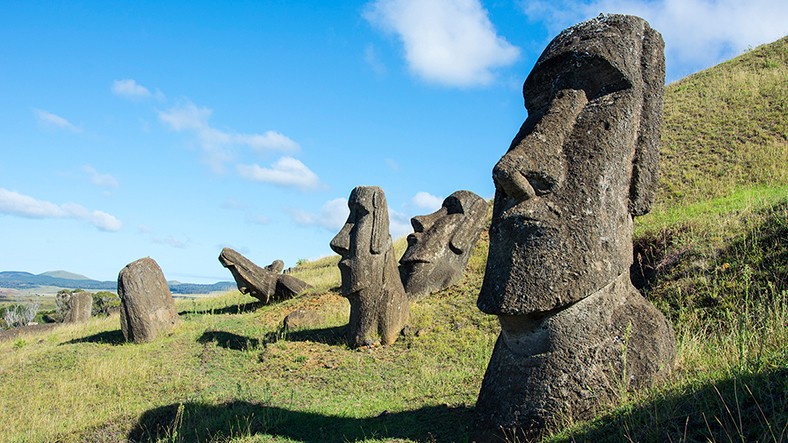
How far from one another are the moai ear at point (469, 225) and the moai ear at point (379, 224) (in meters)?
3.36

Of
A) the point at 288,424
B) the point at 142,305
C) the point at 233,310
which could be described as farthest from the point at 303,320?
the point at 288,424

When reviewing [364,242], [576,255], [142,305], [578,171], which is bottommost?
[142,305]

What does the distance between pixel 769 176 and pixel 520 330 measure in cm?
1437

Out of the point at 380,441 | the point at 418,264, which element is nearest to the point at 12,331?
the point at 418,264

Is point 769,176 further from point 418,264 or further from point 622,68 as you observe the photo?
point 622,68

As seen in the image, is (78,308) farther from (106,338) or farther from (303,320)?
(303,320)

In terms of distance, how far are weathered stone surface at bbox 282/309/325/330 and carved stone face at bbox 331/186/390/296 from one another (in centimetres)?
220

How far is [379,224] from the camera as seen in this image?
12.7m

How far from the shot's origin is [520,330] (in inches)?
209

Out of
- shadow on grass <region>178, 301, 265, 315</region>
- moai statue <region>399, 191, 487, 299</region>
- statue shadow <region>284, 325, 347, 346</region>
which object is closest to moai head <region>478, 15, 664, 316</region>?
statue shadow <region>284, 325, 347, 346</region>

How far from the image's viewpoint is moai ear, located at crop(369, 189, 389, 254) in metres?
12.5

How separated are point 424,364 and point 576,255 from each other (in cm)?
578

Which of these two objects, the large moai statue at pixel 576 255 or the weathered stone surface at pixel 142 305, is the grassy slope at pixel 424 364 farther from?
the weathered stone surface at pixel 142 305

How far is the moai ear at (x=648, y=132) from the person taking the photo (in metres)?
5.63
